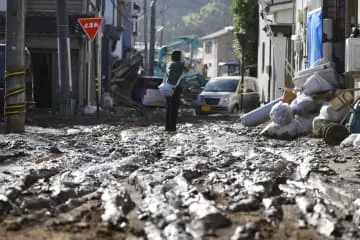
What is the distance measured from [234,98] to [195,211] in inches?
943

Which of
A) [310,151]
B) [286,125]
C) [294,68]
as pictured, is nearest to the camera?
[310,151]

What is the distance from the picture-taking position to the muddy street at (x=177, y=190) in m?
6.19

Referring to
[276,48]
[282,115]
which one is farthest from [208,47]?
[282,115]

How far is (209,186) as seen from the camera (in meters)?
8.53

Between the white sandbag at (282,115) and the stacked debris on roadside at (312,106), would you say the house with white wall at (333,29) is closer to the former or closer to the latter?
the stacked debris on roadside at (312,106)

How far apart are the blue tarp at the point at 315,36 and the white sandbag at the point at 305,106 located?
403 centimetres

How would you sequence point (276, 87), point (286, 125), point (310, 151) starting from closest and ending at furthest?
point (310, 151) → point (286, 125) → point (276, 87)

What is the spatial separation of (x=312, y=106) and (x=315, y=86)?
19.4 inches

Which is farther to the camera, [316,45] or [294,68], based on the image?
[294,68]

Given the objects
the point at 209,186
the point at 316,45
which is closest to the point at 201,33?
the point at 316,45

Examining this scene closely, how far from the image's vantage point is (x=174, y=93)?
16906 millimetres

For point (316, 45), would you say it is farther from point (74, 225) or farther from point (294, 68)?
point (74, 225)

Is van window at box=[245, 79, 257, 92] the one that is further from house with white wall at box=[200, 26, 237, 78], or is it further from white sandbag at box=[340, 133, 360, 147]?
house with white wall at box=[200, 26, 237, 78]

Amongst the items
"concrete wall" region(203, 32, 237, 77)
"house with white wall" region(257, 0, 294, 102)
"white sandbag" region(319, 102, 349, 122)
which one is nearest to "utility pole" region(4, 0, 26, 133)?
"white sandbag" region(319, 102, 349, 122)
